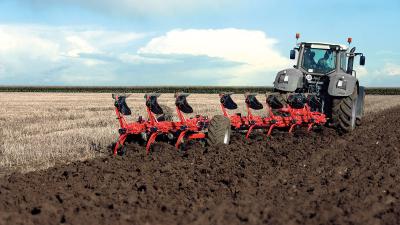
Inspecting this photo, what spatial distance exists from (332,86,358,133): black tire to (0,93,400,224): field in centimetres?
134

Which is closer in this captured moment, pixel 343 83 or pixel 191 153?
pixel 191 153

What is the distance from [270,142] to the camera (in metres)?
9.77

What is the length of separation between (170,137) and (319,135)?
11.3ft

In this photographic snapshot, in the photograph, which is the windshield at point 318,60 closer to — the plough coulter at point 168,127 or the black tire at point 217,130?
the plough coulter at point 168,127

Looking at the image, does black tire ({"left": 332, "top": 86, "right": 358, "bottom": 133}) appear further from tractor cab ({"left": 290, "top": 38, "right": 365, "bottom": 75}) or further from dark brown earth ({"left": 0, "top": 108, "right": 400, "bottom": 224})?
dark brown earth ({"left": 0, "top": 108, "right": 400, "bottom": 224})

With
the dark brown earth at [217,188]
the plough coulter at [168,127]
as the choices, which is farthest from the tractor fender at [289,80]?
the plough coulter at [168,127]

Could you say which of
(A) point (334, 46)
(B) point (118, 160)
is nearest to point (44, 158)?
(B) point (118, 160)

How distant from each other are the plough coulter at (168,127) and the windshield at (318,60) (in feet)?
14.1

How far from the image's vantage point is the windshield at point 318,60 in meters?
12.7

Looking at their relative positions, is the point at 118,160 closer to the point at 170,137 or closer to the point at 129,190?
the point at 170,137

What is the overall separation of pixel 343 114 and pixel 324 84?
3.12 ft

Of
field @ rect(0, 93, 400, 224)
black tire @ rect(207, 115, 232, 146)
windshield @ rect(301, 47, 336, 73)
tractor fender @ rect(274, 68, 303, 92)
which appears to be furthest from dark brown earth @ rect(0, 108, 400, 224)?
windshield @ rect(301, 47, 336, 73)

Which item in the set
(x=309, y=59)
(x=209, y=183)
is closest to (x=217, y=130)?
(x=209, y=183)

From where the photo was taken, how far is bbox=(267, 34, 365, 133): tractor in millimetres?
11539
